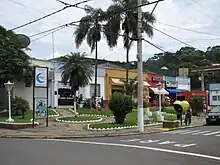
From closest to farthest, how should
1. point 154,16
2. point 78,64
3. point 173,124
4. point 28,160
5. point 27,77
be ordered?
point 28,160 → point 173,124 → point 78,64 → point 27,77 → point 154,16

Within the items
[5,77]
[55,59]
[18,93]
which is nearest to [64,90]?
[55,59]

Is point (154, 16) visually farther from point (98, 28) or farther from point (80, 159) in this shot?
point (80, 159)

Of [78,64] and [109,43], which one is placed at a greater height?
[109,43]

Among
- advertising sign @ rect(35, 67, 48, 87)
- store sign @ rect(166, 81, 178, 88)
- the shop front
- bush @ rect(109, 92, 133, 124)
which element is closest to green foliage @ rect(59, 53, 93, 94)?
advertising sign @ rect(35, 67, 48, 87)

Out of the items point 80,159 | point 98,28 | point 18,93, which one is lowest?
point 80,159

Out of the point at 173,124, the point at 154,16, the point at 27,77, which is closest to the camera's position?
the point at 173,124

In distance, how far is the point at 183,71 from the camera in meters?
72.6

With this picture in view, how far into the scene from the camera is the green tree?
1368 inches

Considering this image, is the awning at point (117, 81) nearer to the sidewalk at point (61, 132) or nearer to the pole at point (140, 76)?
the sidewalk at point (61, 132)

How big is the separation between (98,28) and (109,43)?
210 centimetres

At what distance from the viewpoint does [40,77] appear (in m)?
28.9

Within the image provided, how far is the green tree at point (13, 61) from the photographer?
34750mm

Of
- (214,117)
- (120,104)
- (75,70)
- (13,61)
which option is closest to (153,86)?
(214,117)

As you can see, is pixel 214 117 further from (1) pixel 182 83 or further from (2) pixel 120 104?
(1) pixel 182 83
